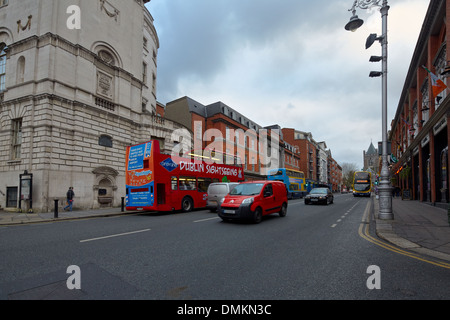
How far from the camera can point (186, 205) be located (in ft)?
50.6

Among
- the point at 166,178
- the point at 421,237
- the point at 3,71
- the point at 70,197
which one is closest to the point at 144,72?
the point at 3,71

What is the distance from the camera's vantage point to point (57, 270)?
13.8 feet

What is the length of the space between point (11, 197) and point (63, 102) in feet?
22.7

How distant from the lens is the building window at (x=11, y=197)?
629 inches

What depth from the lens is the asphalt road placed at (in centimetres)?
331

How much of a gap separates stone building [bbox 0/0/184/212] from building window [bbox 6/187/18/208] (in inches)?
2.5

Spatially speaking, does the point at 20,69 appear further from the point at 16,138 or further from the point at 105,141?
the point at 105,141

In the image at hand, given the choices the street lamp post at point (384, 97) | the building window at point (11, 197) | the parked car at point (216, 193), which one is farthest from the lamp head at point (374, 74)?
the building window at point (11, 197)

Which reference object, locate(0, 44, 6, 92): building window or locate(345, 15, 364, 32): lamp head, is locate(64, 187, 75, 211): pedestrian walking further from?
locate(345, 15, 364, 32): lamp head

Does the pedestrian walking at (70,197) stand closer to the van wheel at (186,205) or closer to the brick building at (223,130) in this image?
the van wheel at (186,205)

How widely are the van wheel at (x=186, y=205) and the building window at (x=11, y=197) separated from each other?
10.7 m

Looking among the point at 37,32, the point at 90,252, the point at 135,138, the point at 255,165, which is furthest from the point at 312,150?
the point at 90,252
